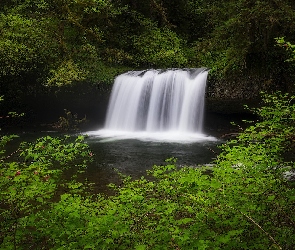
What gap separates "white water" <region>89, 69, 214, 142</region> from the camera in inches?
504

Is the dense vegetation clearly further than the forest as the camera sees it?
Yes

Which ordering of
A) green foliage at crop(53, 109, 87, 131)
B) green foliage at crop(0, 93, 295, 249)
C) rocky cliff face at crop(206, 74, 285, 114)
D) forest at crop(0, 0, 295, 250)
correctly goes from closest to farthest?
green foliage at crop(0, 93, 295, 249) < forest at crop(0, 0, 295, 250) < rocky cliff face at crop(206, 74, 285, 114) < green foliage at crop(53, 109, 87, 131)

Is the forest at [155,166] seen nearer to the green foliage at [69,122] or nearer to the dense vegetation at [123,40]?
the dense vegetation at [123,40]

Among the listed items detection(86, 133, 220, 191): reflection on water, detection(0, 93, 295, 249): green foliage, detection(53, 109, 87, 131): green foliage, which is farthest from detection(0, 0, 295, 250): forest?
detection(53, 109, 87, 131): green foliage

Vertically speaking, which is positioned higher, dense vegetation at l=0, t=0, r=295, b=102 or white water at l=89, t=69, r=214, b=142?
dense vegetation at l=0, t=0, r=295, b=102

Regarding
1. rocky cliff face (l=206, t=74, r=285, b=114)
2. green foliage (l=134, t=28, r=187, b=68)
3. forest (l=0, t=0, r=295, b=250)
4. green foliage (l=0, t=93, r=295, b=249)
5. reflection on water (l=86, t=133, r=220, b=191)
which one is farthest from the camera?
green foliage (l=134, t=28, r=187, b=68)

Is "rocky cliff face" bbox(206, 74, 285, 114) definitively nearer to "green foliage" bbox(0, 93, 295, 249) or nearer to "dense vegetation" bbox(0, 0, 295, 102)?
"dense vegetation" bbox(0, 0, 295, 102)

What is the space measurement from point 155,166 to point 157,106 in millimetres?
9105

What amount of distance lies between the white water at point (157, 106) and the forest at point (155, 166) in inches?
34.1

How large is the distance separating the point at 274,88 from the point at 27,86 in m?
9.81

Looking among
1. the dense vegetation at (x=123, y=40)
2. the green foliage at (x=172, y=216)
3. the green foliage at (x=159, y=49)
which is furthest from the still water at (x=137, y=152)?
the green foliage at (x=159, y=49)

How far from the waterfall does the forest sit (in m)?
0.79

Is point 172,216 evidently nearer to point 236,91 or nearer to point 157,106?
point 236,91

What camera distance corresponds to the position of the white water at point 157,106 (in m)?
12.8
